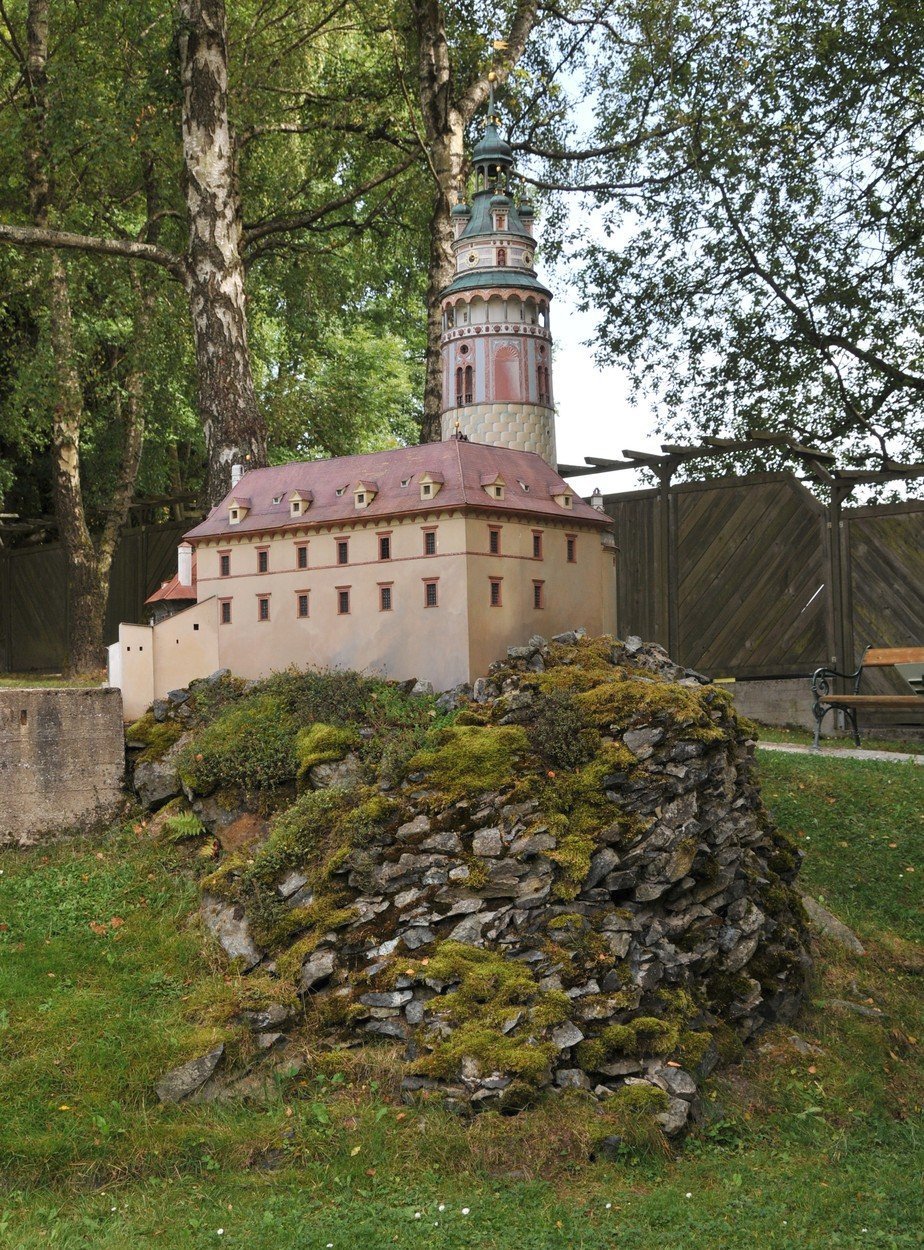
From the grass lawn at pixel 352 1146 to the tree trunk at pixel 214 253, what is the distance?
655 cm

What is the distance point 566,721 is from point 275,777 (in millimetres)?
3015

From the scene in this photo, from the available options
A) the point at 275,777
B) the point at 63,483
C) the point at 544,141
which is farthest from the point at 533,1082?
the point at 544,141

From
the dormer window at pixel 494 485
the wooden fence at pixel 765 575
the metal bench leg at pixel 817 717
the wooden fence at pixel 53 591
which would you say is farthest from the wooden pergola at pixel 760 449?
the wooden fence at pixel 53 591

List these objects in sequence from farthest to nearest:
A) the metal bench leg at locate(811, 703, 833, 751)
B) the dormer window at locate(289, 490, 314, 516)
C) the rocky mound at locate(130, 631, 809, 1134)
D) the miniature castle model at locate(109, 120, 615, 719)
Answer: the metal bench leg at locate(811, 703, 833, 751) → the dormer window at locate(289, 490, 314, 516) → the miniature castle model at locate(109, 120, 615, 719) → the rocky mound at locate(130, 631, 809, 1134)

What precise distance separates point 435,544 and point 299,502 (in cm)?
172

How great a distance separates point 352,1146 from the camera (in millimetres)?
9852

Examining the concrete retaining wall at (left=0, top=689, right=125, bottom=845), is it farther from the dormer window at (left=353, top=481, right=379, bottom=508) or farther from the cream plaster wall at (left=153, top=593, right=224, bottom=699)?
the dormer window at (left=353, top=481, right=379, bottom=508)

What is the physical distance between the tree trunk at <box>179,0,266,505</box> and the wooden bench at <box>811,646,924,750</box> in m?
8.33

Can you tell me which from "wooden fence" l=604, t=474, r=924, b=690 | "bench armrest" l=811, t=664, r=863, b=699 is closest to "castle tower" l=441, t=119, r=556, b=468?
"bench armrest" l=811, t=664, r=863, b=699

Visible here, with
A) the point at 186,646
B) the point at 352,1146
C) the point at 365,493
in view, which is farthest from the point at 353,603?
the point at 352,1146

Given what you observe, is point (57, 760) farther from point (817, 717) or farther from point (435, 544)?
point (817, 717)

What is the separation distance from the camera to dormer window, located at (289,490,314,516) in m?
14.7

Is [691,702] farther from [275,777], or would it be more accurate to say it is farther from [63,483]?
[63,483]

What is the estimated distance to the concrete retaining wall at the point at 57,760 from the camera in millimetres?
14242
